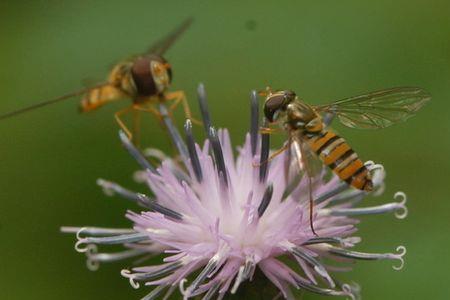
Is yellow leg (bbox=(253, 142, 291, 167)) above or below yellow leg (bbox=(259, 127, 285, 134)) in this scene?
below

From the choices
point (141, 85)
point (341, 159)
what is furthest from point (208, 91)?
point (341, 159)

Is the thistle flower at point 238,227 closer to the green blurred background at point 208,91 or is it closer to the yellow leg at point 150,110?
the yellow leg at point 150,110

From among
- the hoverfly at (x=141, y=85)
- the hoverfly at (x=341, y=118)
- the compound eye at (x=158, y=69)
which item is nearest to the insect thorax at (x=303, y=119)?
the hoverfly at (x=341, y=118)

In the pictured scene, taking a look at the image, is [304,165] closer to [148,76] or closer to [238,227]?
[238,227]

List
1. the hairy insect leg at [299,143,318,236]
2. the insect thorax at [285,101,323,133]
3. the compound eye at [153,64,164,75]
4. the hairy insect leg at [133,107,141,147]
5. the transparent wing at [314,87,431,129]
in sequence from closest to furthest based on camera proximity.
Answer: the hairy insect leg at [299,143,318,236] → the insect thorax at [285,101,323,133] → the transparent wing at [314,87,431,129] → the compound eye at [153,64,164,75] → the hairy insect leg at [133,107,141,147]

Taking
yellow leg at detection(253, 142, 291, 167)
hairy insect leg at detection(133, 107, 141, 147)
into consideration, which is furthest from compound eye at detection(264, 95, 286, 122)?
hairy insect leg at detection(133, 107, 141, 147)

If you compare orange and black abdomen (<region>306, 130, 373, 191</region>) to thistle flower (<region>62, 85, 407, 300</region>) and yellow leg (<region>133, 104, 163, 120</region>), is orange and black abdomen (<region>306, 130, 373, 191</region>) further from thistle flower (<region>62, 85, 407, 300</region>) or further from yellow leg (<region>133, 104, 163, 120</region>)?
yellow leg (<region>133, 104, 163, 120</region>)

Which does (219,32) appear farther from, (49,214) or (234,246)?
(234,246)
